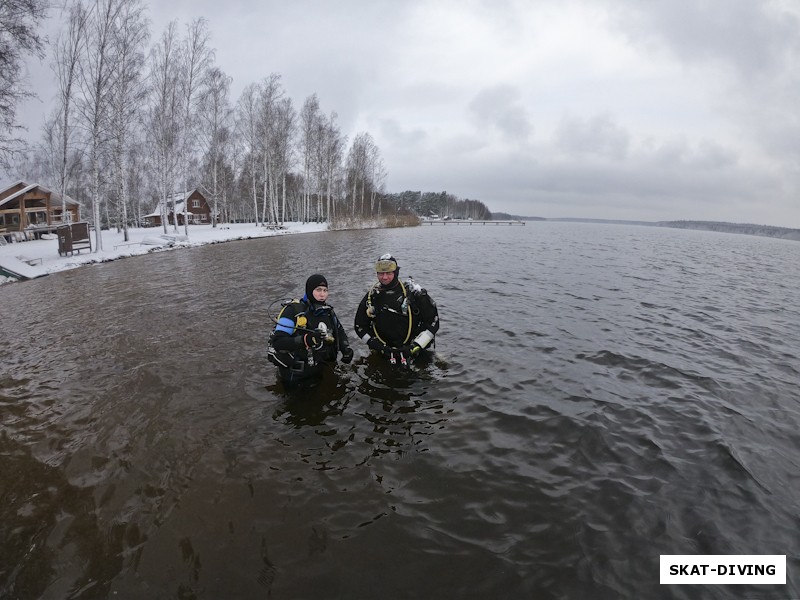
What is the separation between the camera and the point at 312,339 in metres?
6.29

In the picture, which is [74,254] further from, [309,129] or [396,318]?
[309,129]

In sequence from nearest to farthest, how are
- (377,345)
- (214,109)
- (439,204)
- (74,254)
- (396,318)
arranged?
(377,345), (396,318), (74,254), (214,109), (439,204)

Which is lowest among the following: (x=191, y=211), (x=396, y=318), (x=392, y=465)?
(x=392, y=465)

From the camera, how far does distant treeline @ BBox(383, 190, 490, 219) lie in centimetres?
16154

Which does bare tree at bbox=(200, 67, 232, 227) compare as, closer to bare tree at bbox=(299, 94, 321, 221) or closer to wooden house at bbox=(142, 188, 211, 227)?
bare tree at bbox=(299, 94, 321, 221)

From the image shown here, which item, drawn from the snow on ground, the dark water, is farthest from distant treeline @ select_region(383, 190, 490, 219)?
the dark water

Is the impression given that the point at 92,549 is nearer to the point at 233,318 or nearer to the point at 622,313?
the point at 233,318

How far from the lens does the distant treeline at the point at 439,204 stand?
530 ft

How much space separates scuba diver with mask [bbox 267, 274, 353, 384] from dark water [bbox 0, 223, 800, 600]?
0.61 meters

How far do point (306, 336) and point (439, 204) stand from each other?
17188 centimetres

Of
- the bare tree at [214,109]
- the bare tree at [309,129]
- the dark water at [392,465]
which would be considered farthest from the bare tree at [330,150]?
the dark water at [392,465]

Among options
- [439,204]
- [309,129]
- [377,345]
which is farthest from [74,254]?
[439,204]

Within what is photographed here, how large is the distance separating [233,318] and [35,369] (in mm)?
4376

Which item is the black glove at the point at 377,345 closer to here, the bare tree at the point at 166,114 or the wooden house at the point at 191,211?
the bare tree at the point at 166,114
